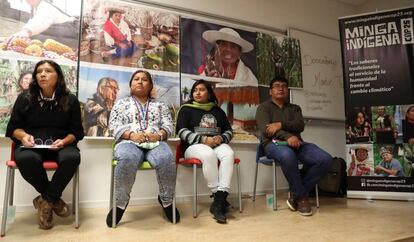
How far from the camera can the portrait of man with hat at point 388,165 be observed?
3.15 m

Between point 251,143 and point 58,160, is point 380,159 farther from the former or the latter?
point 58,160

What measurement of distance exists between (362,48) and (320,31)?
820 millimetres

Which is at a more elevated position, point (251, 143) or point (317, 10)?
point (317, 10)

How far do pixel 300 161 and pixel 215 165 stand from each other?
2.79ft

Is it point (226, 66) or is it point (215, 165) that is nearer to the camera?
point (215, 165)

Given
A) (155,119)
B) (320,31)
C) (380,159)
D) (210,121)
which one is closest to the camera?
(155,119)

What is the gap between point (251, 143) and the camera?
3408 mm

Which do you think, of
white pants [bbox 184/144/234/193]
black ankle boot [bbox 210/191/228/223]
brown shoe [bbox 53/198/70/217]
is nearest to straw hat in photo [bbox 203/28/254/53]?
white pants [bbox 184/144/234/193]

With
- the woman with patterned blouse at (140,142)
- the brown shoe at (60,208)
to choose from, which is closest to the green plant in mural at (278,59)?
the woman with patterned blouse at (140,142)

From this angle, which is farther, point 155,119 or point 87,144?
point 87,144

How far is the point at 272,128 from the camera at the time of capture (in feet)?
8.79

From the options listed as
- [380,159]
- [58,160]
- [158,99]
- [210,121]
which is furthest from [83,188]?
[380,159]

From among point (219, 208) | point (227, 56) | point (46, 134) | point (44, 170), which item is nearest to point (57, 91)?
point (46, 134)

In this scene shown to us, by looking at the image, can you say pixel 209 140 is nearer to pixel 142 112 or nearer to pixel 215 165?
pixel 215 165
